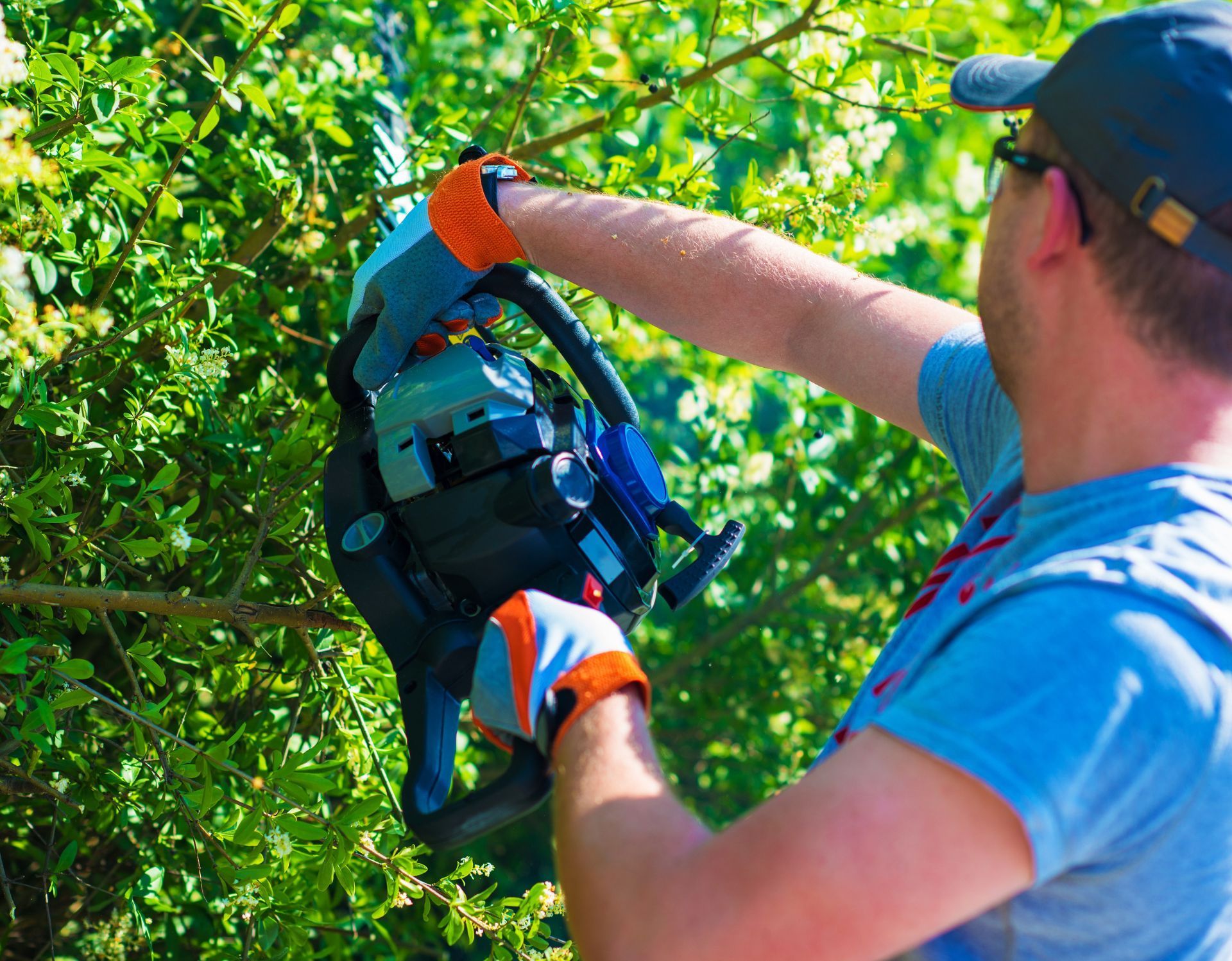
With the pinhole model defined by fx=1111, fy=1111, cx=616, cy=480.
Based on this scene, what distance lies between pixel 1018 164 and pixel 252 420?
1.45m

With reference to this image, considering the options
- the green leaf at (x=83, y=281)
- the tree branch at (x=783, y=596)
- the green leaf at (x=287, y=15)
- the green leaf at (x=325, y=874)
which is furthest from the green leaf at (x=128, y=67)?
the tree branch at (x=783, y=596)

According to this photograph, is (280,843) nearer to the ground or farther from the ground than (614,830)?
nearer to the ground

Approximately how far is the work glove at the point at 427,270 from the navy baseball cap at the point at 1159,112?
0.81m

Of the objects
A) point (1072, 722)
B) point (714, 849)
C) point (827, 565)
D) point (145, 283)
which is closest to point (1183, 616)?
point (1072, 722)

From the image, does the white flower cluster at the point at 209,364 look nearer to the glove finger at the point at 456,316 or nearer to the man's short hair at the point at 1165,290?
the glove finger at the point at 456,316

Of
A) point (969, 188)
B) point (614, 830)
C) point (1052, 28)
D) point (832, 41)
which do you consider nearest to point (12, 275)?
point (614, 830)

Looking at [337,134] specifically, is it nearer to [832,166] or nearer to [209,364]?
[209,364]

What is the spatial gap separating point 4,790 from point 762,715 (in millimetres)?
2198

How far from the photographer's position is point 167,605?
166 centimetres

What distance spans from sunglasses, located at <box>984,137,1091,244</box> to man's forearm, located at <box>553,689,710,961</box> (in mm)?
693

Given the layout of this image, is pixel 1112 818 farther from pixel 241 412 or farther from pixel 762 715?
pixel 762 715

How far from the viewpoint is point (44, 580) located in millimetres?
2031

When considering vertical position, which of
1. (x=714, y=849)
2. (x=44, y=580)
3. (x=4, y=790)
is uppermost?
(x=714, y=849)

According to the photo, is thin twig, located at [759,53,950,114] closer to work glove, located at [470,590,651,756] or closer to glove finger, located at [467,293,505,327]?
glove finger, located at [467,293,505,327]
